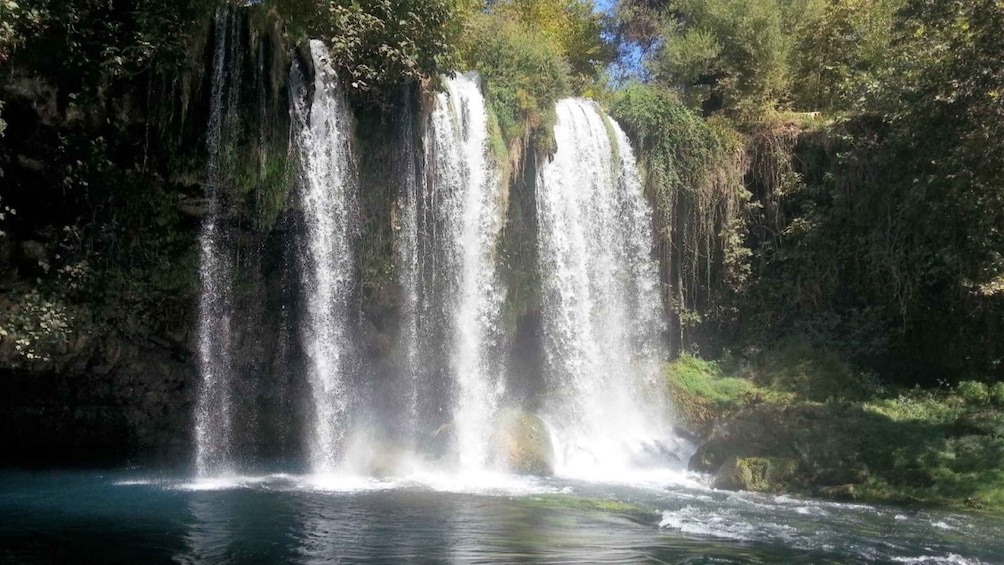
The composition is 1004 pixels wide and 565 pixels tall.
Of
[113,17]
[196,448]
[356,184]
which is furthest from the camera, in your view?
[356,184]

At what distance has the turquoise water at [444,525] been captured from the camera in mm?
8734

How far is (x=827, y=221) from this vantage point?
2120 cm

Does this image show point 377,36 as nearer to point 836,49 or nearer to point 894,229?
point 894,229

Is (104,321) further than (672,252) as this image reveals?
No

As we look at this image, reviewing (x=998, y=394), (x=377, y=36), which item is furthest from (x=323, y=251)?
(x=998, y=394)

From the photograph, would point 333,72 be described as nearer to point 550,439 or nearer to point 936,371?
point 550,439

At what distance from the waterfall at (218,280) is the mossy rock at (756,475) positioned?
9264 mm

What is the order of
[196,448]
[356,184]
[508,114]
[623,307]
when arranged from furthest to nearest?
[623,307] → [508,114] → [356,184] → [196,448]

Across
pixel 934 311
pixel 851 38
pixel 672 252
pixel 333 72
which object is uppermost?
pixel 851 38

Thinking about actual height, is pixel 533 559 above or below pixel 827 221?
below

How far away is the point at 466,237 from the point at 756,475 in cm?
777

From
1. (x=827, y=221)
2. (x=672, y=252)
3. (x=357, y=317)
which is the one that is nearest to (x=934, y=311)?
(x=827, y=221)

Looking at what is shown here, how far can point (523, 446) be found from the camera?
15.9m

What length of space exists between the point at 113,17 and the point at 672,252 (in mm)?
14309
